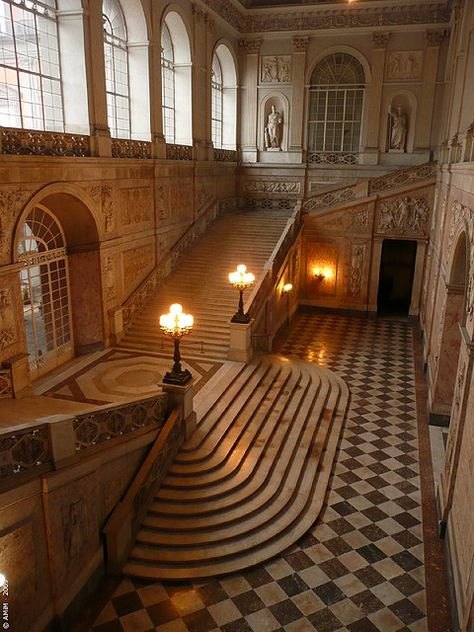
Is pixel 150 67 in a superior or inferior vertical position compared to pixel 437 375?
superior

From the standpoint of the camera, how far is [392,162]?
1991 cm

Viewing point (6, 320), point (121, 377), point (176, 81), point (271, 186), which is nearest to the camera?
point (6, 320)

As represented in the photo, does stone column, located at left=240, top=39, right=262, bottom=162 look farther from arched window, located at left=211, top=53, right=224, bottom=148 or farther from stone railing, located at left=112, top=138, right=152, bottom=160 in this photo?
stone railing, located at left=112, top=138, right=152, bottom=160

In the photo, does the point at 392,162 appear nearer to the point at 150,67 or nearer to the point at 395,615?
the point at 150,67

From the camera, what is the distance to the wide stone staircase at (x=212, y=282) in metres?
13.1

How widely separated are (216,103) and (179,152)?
5.74 metres

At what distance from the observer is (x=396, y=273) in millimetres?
21734

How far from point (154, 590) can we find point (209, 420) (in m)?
3.36

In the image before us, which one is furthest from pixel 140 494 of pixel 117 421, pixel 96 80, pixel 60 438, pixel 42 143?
pixel 96 80

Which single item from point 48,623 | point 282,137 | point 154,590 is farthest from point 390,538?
point 282,137

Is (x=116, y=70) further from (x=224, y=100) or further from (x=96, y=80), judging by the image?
(x=224, y=100)

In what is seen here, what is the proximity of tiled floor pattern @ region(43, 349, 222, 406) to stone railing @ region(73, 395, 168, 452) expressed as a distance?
115 centimetres

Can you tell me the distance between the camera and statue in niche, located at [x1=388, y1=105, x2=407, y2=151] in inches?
770

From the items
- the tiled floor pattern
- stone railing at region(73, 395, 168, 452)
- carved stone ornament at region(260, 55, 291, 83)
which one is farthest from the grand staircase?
carved stone ornament at region(260, 55, 291, 83)
